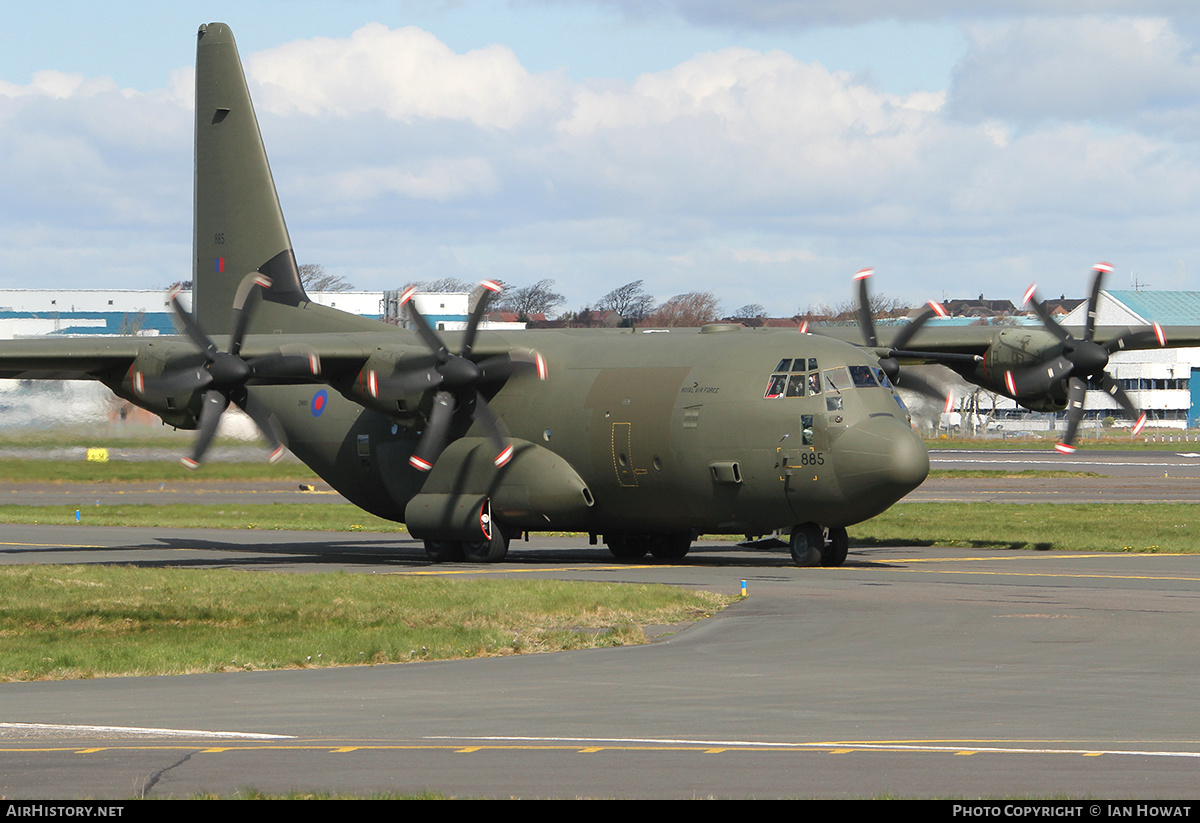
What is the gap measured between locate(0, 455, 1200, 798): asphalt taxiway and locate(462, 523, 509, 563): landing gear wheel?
9.74 meters

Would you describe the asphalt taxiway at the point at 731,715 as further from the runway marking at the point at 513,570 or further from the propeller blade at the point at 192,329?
the propeller blade at the point at 192,329

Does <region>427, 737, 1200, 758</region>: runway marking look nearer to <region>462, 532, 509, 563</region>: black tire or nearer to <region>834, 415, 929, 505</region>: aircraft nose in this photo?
<region>834, 415, 929, 505</region>: aircraft nose

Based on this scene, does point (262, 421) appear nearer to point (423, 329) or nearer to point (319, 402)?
point (423, 329)

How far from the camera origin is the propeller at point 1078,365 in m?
33.2

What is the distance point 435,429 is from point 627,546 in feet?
17.5

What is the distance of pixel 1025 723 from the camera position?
12953mm

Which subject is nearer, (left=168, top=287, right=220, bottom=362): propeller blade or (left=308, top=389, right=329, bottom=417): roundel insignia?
(left=168, top=287, right=220, bottom=362): propeller blade

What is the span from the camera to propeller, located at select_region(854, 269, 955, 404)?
33.4 meters

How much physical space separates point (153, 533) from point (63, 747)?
32.2m

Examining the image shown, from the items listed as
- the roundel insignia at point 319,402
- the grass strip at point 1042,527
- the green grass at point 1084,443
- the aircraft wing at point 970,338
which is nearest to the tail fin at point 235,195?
the roundel insignia at point 319,402

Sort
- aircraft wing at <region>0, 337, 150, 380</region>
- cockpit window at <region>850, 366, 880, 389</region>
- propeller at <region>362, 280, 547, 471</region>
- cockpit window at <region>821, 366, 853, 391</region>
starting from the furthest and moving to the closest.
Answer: propeller at <region>362, 280, 547, 471</region> < aircraft wing at <region>0, 337, 150, 380</region> < cockpit window at <region>850, 366, 880, 389</region> < cockpit window at <region>821, 366, 853, 391</region>

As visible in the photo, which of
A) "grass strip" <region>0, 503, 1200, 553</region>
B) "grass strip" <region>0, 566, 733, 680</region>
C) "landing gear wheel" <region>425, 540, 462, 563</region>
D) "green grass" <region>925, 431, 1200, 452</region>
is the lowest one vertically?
"green grass" <region>925, 431, 1200, 452</region>

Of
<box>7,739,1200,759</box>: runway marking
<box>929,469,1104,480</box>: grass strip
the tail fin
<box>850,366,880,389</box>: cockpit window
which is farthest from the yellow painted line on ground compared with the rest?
<box>929,469,1104,480</box>: grass strip
